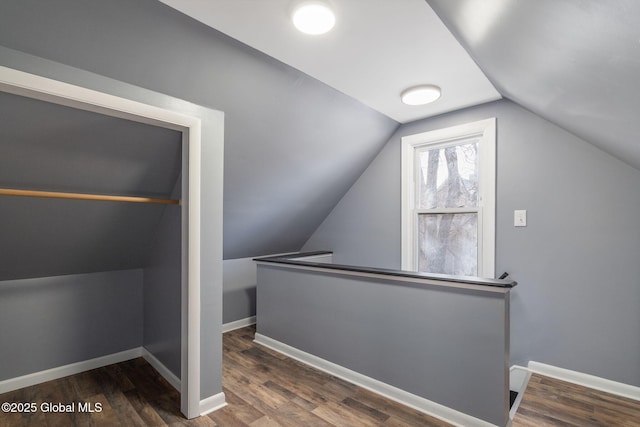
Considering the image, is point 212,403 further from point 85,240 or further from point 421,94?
point 421,94

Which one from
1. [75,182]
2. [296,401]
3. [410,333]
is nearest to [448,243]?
[410,333]

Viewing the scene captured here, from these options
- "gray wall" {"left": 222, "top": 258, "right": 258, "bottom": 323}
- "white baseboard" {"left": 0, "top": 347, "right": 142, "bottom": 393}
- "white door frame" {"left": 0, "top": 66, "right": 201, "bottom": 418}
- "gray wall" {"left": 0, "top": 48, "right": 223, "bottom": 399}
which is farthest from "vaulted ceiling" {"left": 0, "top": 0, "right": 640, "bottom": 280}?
"white baseboard" {"left": 0, "top": 347, "right": 142, "bottom": 393}

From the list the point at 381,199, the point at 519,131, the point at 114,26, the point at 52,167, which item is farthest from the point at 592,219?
the point at 52,167

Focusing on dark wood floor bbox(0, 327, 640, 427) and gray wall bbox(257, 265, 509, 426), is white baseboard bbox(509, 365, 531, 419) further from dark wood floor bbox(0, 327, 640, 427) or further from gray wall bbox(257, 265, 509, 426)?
gray wall bbox(257, 265, 509, 426)

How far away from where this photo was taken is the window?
8.79ft

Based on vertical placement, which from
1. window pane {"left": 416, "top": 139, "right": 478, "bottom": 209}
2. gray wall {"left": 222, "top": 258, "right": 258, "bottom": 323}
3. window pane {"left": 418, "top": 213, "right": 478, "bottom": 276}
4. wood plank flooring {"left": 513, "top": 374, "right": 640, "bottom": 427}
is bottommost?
wood plank flooring {"left": 513, "top": 374, "right": 640, "bottom": 427}

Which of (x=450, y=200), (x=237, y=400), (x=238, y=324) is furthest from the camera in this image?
(x=238, y=324)

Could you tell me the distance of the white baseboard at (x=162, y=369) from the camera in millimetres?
2178

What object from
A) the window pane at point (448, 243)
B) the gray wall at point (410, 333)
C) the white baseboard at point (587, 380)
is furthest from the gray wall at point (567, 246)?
the gray wall at point (410, 333)

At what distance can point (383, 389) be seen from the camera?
Answer: 2076 mm

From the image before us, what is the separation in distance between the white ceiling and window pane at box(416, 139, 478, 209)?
58cm

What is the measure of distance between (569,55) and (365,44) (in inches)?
40.5

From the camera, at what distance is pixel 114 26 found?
1.41m

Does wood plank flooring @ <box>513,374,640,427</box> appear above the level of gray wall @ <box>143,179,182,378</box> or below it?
below
